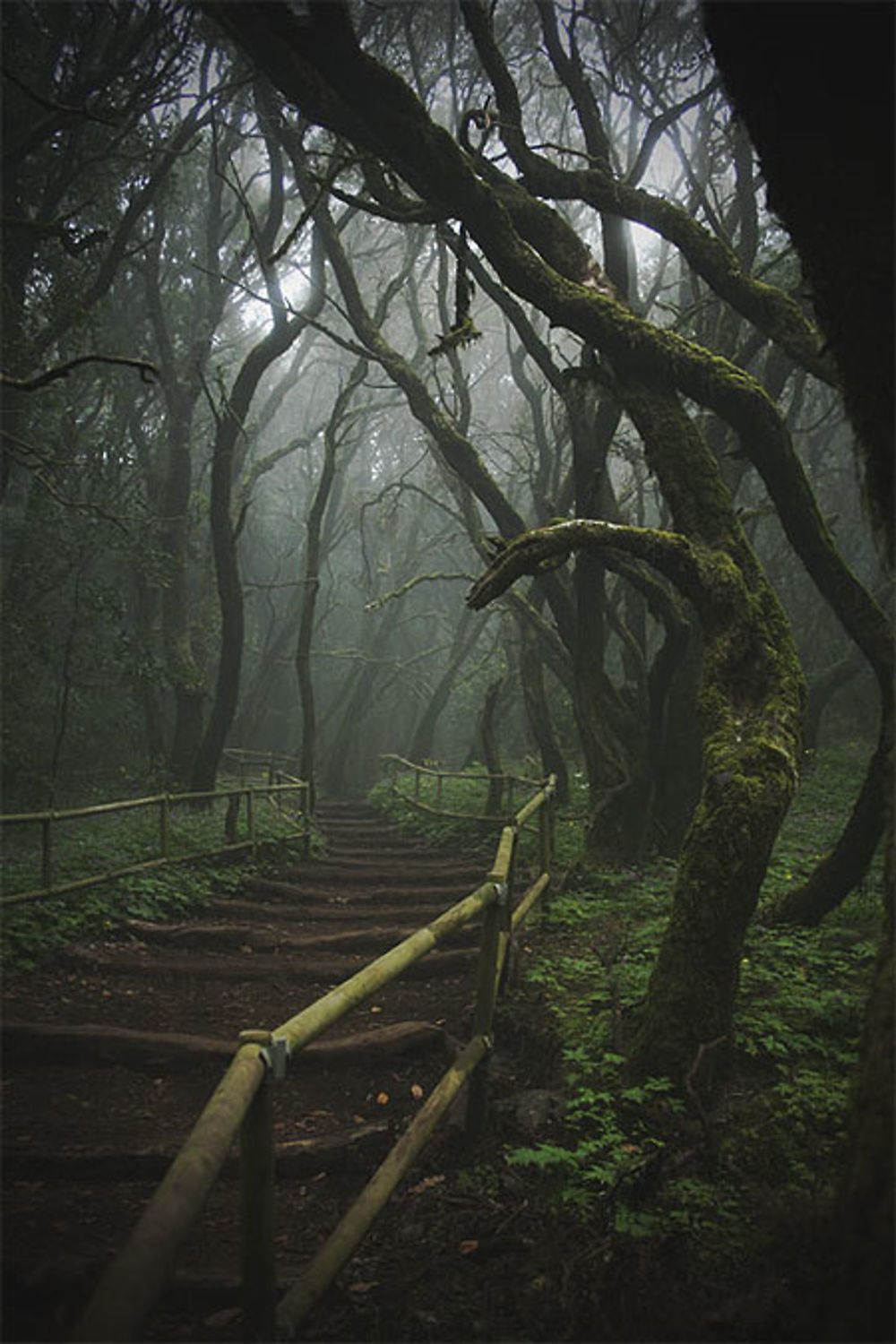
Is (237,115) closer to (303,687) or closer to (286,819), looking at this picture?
(303,687)

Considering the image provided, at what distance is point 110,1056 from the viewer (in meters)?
4.40

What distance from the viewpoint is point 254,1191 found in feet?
6.02

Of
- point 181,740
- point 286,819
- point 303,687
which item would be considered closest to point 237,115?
point 303,687

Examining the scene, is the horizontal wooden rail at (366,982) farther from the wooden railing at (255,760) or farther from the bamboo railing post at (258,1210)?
the wooden railing at (255,760)

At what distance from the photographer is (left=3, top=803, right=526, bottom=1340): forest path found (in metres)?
2.80

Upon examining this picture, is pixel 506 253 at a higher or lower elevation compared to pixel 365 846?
higher

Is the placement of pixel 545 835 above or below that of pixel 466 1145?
above

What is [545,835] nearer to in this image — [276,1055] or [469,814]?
[276,1055]

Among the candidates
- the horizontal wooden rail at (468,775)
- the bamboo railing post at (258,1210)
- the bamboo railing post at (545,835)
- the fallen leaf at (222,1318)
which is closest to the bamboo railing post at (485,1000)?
the fallen leaf at (222,1318)

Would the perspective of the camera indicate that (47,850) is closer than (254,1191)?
No

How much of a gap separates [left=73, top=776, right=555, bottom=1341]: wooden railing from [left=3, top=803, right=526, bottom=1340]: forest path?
Result: 0.68 m

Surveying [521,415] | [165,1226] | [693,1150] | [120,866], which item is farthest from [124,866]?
[521,415]

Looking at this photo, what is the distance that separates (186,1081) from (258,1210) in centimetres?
285

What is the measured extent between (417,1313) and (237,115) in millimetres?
16610
